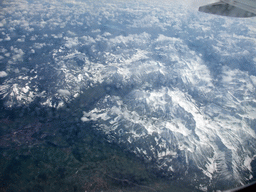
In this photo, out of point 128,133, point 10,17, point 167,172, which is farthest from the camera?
point 10,17

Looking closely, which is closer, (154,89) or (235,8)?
(235,8)

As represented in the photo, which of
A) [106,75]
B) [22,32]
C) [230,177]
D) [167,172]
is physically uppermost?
[22,32]

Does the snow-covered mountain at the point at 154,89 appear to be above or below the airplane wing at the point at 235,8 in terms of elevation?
below

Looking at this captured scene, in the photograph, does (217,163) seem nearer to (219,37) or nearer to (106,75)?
(106,75)

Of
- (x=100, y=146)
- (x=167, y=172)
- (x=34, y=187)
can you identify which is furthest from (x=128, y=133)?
(x=34, y=187)

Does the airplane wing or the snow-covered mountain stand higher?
the airplane wing
